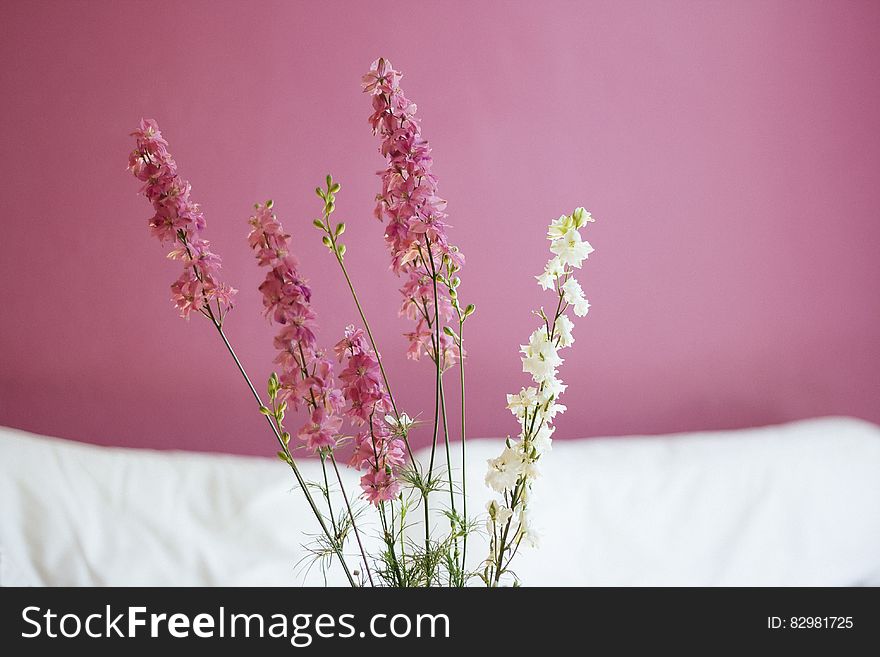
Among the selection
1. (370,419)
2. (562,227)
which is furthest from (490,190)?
(370,419)

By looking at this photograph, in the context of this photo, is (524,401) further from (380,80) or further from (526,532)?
(380,80)

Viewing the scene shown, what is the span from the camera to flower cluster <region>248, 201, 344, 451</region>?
2.23 ft

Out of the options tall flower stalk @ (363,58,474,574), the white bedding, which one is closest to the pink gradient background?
the white bedding

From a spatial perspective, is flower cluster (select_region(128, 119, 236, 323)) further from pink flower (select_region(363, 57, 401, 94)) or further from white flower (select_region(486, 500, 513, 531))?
white flower (select_region(486, 500, 513, 531))

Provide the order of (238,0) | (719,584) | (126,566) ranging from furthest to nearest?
(238,0)
(719,584)
(126,566)

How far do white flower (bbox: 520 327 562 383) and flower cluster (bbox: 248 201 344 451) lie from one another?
6.5 inches

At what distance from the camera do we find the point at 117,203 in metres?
1.79

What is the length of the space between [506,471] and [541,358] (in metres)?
0.10

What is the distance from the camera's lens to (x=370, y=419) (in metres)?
0.72

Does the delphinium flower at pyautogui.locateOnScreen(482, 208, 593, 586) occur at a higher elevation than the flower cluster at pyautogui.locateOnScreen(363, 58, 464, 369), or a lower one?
lower

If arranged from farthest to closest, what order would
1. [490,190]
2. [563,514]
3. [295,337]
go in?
[490,190]
[563,514]
[295,337]
